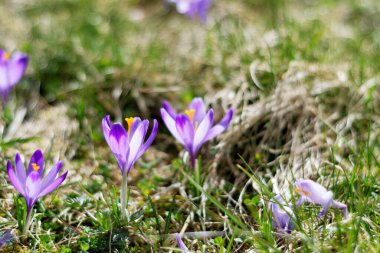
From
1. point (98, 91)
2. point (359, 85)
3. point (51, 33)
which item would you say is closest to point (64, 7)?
point (51, 33)

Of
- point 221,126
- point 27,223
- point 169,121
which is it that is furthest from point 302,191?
point 27,223

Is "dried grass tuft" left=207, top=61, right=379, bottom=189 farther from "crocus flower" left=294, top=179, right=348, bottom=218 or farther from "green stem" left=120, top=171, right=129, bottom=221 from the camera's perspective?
"green stem" left=120, top=171, right=129, bottom=221

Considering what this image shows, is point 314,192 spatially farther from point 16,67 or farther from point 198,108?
point 16,67

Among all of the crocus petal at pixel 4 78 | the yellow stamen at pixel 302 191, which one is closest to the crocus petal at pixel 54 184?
the yellow stamen at pixel 302 191

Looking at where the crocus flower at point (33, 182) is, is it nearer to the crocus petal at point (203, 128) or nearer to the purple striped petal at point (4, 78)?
the crocus petal at point (203, 128)

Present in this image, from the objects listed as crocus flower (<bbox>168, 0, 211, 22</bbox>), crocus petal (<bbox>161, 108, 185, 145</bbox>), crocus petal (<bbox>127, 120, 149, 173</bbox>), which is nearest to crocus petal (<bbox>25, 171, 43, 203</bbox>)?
crocus petal (<bbox>127, 120, 149, 173</bbox>)
